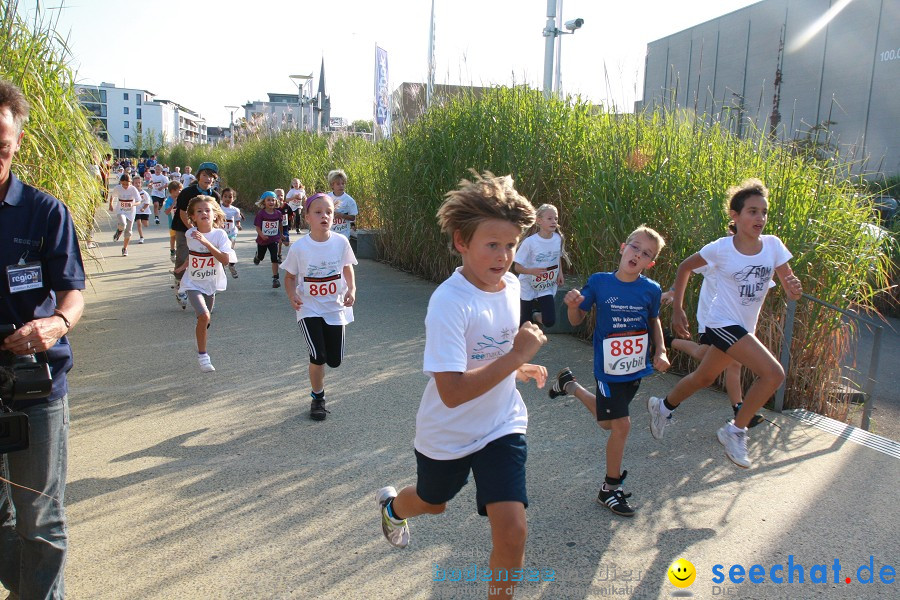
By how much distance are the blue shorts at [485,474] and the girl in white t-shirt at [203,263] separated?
4.01m

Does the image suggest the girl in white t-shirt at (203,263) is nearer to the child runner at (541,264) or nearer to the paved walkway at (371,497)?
the paved walkway at (371,497)

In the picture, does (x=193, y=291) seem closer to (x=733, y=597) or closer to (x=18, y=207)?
(x=18, y=207)

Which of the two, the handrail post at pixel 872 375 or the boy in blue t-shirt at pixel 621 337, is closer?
the boy in blue t-shirt at pixel 621 337

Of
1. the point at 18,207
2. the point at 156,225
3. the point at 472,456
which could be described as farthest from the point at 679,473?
the point at 156,225

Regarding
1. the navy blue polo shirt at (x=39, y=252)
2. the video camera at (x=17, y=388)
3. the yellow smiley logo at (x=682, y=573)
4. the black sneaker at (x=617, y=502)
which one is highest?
the navy blue polo shirt at (x=39, y=252)

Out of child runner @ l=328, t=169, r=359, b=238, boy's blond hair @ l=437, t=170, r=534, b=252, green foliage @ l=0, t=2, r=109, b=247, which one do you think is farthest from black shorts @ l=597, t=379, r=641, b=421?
child runner @ l=328, t=169, r=359, b=238

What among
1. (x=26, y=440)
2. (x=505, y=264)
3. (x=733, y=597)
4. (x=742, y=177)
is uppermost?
(x=742, y=177)

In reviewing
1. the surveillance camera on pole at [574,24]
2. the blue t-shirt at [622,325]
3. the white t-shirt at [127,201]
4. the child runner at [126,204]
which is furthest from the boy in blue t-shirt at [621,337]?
the white t-shirt at [127,201]

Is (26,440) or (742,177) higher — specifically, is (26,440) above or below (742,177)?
below

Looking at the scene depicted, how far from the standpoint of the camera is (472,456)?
266cm

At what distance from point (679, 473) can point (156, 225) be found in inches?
887

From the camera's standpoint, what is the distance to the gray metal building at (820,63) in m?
28.6

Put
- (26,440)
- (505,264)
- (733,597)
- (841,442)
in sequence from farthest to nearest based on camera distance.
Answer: (841,442) → (733,597) → (505,264) → (26,440)

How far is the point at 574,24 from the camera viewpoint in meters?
11.6
